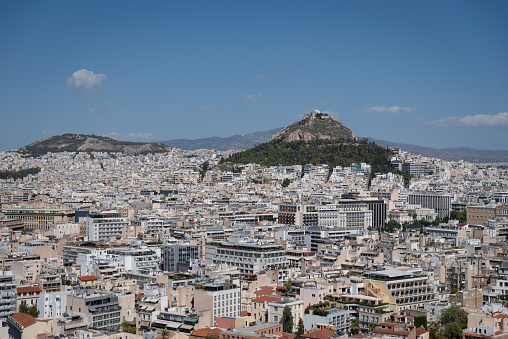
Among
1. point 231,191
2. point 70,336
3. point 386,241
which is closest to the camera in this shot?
point 70,336

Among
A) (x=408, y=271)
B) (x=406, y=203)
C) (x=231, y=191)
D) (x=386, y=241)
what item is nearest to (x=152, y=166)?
Result: (x=231, y=191)

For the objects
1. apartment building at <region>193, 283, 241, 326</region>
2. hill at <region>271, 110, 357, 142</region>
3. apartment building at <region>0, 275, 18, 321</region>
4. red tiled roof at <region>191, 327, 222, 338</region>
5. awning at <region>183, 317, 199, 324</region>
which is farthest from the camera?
hill at <region>271, 110, 357, 142</region>

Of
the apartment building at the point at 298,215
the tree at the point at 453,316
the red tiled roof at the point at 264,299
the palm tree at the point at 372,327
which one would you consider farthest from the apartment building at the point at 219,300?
the apartment building at the point at 298,215

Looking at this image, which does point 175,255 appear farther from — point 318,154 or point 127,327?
point 318,154

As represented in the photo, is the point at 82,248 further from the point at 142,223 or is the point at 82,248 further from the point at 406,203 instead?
the point at 406,203

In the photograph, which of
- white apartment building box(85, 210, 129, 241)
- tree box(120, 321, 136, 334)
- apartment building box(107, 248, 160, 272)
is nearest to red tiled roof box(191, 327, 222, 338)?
tree box(120, 321, 136, 334)

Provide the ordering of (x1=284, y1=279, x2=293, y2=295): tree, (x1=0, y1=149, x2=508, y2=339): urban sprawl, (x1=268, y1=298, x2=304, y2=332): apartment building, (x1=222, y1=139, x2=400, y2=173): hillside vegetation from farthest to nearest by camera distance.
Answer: (x1=222, y1=139, x2=400, y2=173): hillside vegetation → (x1=284, y1=279, x2=293, y2=295): tree → (x1=268, y1=298, x2=304, y2=332): apartment building → (x1=0, y1=149, x2=508, y2=339): urban sprawl

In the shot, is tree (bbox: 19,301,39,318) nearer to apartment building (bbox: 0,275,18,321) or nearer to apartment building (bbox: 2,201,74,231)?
apartment building (bbox: 0,275,18,321)

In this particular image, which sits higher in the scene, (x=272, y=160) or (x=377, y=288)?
(x=272, y=160)
